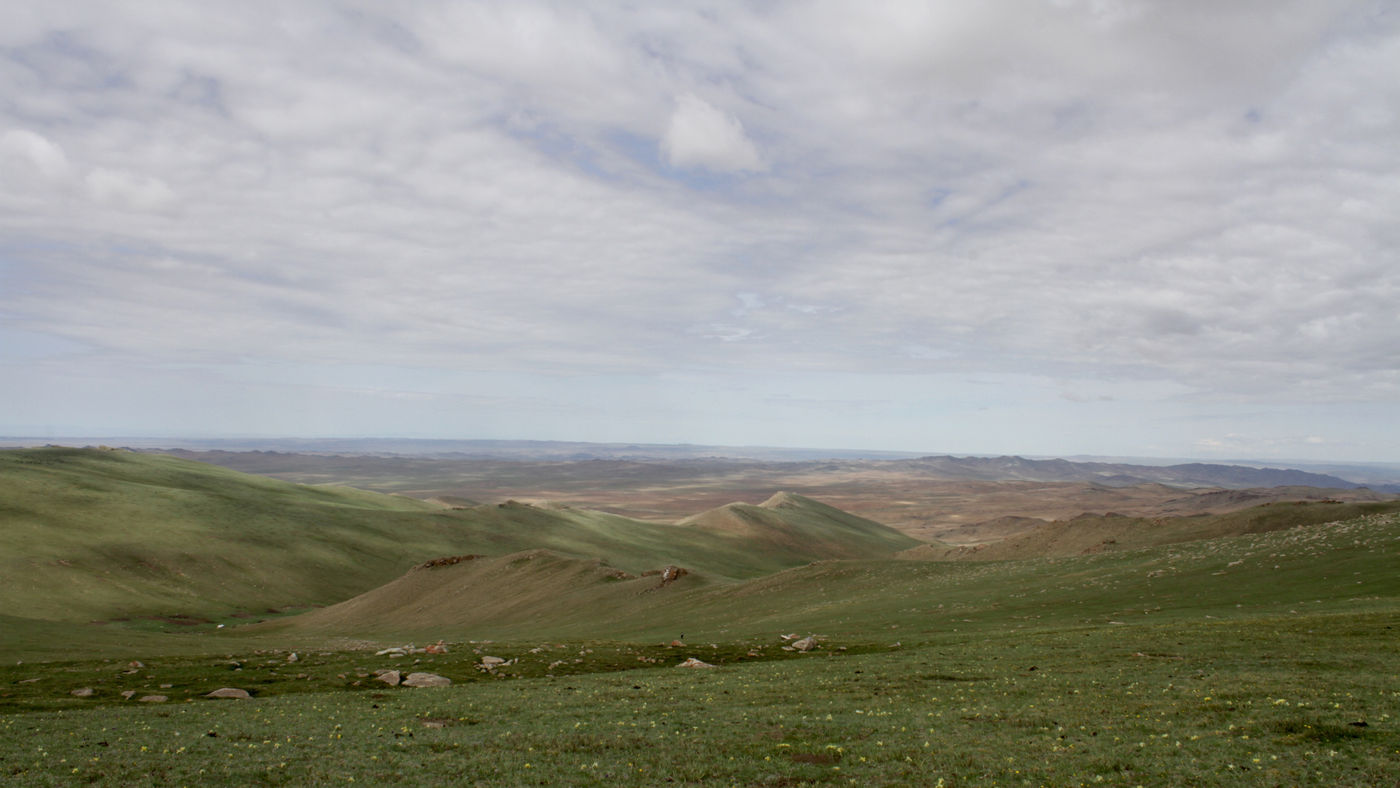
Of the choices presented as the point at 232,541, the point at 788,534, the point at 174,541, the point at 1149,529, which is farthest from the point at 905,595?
the point at 788,534

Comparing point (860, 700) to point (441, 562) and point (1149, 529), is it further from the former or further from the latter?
point (1149, 529)

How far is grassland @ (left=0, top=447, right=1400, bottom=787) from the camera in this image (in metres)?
17.9

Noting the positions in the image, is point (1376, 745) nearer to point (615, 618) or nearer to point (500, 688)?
point (500, 688)

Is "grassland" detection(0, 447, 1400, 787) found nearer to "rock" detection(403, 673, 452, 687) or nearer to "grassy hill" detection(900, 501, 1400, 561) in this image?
"rock" detection(403, 673, 452, 687)

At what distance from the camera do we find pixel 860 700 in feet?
85.3

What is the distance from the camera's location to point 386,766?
19125 mm

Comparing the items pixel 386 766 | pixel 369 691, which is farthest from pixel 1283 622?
pixel 369 691

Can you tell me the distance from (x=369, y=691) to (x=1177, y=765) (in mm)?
30531

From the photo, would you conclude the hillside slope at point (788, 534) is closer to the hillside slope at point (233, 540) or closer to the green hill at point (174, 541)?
the hillside slope at point (233, 540)

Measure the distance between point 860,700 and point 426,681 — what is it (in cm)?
2085

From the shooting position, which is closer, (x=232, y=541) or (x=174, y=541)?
(x=174, y=541)

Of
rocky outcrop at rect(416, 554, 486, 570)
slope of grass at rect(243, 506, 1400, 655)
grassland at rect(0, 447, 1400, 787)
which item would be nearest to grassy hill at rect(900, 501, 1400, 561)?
slope of grass at rect(243, 506, 1400, 655)

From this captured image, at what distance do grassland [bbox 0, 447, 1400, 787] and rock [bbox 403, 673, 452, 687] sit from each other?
53.7 inches

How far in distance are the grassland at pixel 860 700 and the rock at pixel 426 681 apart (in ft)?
4.48
